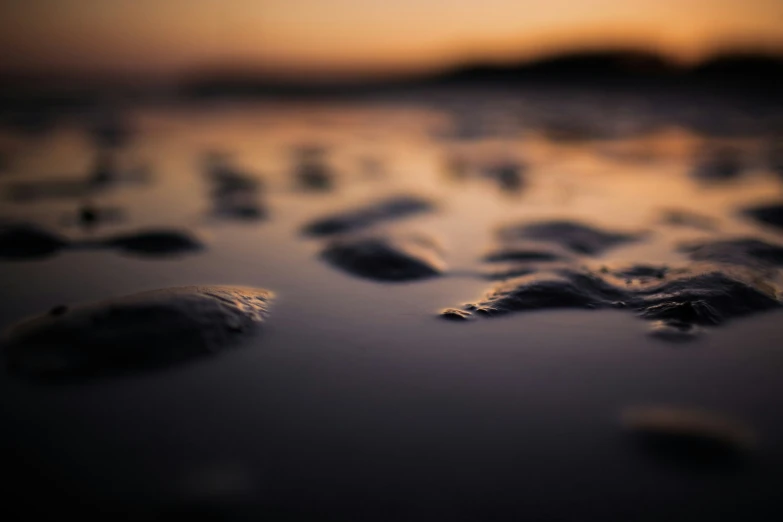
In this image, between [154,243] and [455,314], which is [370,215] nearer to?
[154,243]

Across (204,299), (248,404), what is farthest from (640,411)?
(204,299)

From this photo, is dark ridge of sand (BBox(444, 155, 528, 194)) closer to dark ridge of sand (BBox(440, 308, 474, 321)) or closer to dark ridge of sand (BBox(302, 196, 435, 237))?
dark ridge of sand (BBox(302, 196, 435, 237))

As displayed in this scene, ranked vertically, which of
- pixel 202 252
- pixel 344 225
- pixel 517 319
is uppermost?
pixel 344 225

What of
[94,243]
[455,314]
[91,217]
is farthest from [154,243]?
[455,314]

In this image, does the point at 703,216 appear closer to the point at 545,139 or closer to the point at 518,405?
the point at 518,405

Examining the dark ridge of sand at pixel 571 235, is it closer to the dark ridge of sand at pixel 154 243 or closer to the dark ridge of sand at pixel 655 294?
the dark ridge of sand at pixel 655 294

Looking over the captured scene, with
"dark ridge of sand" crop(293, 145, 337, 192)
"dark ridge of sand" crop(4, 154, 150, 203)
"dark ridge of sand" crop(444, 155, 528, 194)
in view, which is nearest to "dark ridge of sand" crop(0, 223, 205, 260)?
"dark ridge of sand" crop(4, 154, 150, 203)
